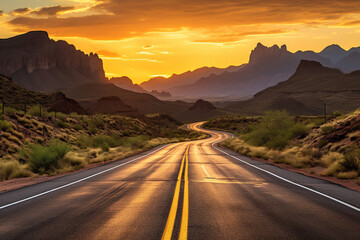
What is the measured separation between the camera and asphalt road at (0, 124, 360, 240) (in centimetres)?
644

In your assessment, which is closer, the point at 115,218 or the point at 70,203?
the point at 115,218

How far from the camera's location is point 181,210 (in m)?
8.27

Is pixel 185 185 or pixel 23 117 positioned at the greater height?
pixel 23 117

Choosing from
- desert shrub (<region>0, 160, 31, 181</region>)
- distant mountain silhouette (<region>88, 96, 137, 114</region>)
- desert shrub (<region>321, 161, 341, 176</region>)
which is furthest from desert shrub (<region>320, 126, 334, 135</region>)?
distant mountain silhouette (<region>88, 96, 137, 114</region>)

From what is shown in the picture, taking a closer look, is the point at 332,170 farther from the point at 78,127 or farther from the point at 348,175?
the point at 78,127

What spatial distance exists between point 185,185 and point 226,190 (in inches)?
70.3

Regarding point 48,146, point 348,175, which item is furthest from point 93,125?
point 348,175

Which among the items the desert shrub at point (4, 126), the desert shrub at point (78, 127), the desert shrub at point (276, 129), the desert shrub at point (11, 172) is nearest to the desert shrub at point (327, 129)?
the desert shrub at point (276, 129)

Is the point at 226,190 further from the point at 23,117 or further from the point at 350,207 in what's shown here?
the point at 23,117

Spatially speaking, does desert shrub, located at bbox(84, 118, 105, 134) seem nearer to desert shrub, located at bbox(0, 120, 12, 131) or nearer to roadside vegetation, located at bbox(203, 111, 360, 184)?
desert shrub, located at bbox(0, 120, 12, 131)

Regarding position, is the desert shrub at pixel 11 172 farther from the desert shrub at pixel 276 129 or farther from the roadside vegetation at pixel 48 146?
the desert shrub at pixel 276 129

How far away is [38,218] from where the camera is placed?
761 cm

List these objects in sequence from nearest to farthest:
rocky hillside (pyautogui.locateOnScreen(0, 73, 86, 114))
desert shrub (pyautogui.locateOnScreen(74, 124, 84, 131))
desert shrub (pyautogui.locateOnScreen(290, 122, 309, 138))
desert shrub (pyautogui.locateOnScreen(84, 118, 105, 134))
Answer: desert shrub (pyautogui.locateOnScreen(290, 122, 309, 138)) < desert shrub (pyautogui.locateOnScreen(74, 124, 84, 131)) < desert shrub (pyautogui.locateOnScreen(84, 118, 105, 134)) < rocky hillside (pyautogui.locateOnScreen(0, 73, 86, 114))

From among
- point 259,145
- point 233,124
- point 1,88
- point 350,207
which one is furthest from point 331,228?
point 233,124
